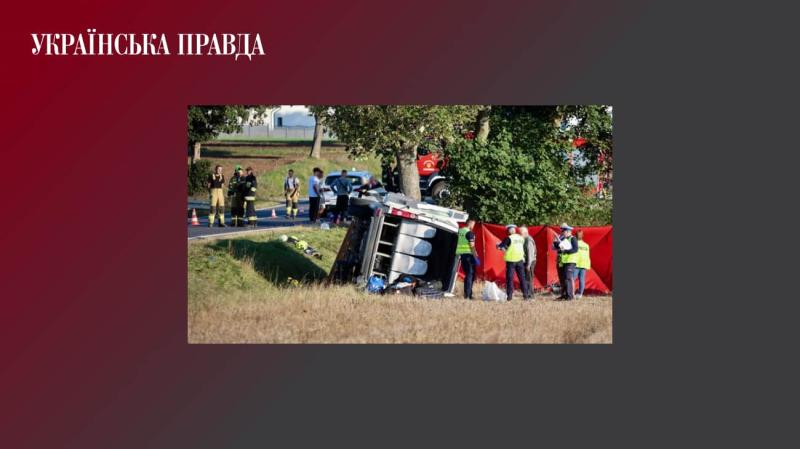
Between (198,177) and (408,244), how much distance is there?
15851 millimetres

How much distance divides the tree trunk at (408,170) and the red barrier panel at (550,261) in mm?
3743

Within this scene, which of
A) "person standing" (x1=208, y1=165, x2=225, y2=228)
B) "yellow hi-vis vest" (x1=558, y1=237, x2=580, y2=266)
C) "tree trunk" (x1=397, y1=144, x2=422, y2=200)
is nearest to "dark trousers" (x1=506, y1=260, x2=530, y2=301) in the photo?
"yellow hi-vis vest" (x1=558, y1=237, x2=580, y2=266)

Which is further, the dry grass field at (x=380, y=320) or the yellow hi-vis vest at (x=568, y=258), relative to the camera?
the yellow hi-vis vest at (x=568, y=258)

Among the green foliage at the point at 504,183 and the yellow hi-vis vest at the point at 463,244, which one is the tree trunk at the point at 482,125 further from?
the yellow hi-vis vest at the point at 463,244

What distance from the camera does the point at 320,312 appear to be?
20.7 m

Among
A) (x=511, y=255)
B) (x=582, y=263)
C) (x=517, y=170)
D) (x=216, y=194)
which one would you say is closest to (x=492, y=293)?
(x=511, y=255)

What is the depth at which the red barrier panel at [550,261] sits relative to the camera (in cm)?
2666

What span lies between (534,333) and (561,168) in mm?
11953

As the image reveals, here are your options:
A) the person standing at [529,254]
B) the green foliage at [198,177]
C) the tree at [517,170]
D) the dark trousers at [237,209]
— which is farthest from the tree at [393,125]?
the green foliage at [198,177]

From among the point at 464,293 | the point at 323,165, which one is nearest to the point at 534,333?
the point at 464,293

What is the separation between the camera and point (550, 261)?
26.9m

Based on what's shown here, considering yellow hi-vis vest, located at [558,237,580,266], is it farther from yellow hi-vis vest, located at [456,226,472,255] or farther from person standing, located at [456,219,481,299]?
yellow hi-vis vest, located at [456,226,472,255]

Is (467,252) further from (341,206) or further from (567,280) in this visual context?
(341,206)

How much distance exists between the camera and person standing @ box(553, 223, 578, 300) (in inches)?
986
